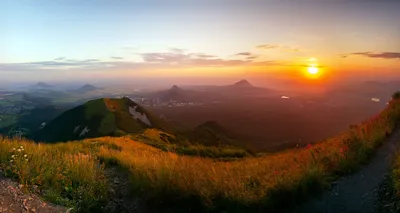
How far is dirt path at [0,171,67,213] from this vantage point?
6.32 meters

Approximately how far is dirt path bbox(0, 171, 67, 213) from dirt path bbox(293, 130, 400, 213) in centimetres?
529

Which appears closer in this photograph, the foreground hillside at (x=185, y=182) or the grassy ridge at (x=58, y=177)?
the foreground hillside at (x=185, y=182)

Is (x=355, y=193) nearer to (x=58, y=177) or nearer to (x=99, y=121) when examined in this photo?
(x=58, y=177)

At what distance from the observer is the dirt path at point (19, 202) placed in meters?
6.32

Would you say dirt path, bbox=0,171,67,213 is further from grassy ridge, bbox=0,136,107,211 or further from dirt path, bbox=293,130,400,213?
dirt path, bbox=293,130,400,213

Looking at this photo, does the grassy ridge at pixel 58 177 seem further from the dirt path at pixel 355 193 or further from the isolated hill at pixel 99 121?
the isolated hill at pixel 99 121

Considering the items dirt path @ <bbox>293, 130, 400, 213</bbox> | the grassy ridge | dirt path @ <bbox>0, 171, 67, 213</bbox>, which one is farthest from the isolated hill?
dirt path @ <bbox>293, 130, 400, 213</bbox>

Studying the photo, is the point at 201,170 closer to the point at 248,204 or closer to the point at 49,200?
the point at 248,204

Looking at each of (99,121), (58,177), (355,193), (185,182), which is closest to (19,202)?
(58,177)

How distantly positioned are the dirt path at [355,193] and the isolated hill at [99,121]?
5613 centimetres

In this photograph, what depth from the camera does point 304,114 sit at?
183 metres

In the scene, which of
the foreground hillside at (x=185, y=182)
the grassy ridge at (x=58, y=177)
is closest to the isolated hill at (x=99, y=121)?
the grassy ridge at (x=58, y=177)

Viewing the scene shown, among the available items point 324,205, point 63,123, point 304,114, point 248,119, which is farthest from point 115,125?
point 304,114

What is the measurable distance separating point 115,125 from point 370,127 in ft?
206
